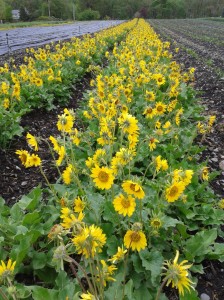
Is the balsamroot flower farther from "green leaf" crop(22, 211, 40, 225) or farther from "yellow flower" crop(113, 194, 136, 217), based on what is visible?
"green leaf" crop(22, 211, 40, 225)

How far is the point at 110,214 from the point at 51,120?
12.3 ft

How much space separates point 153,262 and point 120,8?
321 feet

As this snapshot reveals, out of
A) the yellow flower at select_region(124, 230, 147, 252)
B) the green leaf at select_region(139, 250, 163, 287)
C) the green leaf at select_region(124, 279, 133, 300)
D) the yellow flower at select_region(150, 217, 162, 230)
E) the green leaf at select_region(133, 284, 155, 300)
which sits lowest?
the green leaf at select_region(133, 284, 155, 300)

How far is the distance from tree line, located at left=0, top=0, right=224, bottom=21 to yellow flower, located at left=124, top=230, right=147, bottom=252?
8320cm

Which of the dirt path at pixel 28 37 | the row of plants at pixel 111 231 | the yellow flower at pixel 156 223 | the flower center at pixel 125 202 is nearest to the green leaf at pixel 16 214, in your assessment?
the row of plants at pixel 111 231

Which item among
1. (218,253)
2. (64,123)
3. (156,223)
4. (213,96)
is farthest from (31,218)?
(213,96)

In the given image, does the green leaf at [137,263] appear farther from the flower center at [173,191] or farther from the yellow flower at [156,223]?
the flower center at [173,191]

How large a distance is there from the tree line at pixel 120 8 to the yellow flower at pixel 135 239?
83.2 m

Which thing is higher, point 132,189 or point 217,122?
point 132,189

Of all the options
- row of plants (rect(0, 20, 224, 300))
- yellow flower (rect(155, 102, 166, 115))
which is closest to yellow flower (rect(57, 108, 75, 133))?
row of plants (rect(0, 20, 224, 300))

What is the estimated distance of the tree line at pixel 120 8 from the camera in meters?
80.4

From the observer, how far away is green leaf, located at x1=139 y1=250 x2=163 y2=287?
2.13m

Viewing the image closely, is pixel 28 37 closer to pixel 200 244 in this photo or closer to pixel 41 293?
pixel 200 244

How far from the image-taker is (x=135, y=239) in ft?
5.51
